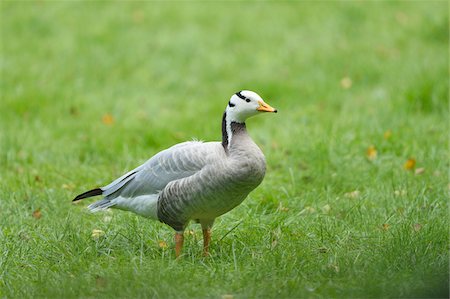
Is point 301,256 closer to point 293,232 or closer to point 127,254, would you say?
point 293,232

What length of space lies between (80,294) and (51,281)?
250mm

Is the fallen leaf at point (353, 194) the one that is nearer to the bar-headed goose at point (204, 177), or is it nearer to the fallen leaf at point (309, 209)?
the fallen leaf at point (309, 209)

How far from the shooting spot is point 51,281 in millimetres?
4141

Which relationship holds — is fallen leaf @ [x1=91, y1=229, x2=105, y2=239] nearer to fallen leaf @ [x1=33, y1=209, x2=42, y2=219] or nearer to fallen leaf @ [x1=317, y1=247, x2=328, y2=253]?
fallen leaf @ [x1=33, y1=209, x2=42, y2=219]

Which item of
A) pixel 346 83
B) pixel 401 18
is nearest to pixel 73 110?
pixel 346 83

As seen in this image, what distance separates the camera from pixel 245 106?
4.45m

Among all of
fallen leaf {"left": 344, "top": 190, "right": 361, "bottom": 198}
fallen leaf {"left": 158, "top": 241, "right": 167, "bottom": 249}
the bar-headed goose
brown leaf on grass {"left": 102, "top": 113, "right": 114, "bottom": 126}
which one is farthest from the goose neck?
brown leaf on grass {"left": 102, "top": 113, "right": 114, "bottom": 126}

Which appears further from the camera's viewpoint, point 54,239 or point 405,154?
point 405,154

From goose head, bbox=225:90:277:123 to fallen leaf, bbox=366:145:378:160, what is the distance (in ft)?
7.88

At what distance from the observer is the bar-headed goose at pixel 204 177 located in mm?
4352

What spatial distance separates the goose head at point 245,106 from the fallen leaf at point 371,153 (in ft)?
7.88

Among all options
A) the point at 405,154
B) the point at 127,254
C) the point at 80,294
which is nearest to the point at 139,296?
the point at 80,294

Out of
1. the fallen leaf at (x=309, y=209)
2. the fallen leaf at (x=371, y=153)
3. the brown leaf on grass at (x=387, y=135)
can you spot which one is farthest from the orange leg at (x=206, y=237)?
the brown leaf on grass at (x=387, y=135)

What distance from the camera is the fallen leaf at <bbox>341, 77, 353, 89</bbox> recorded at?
28.6ft
